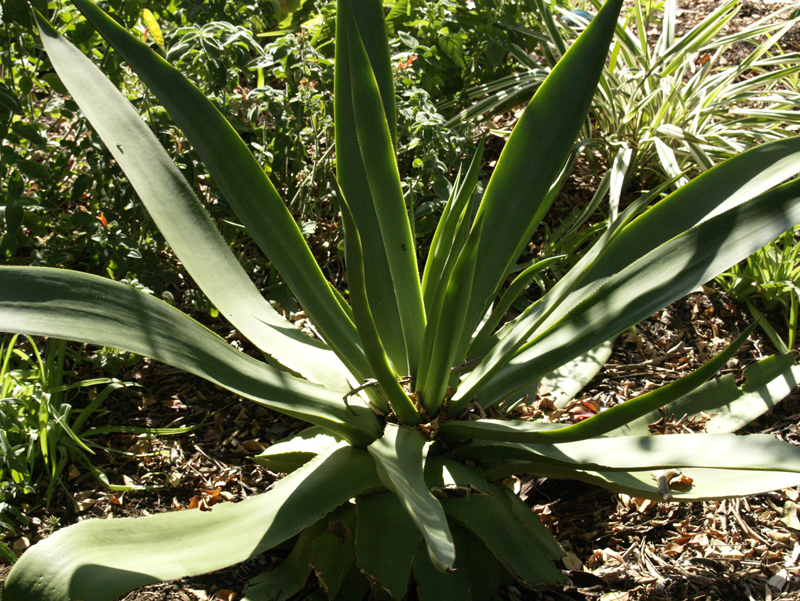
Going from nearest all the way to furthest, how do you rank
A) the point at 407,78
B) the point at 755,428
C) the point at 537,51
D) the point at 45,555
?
the point at 45,555 < the point at 755,428 < the point at 407,78 < the point at 537,51

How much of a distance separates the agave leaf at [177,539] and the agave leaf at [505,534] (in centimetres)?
20

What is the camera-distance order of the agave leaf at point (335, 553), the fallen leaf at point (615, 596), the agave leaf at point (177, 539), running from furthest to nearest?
the fallen leaf at point (615, 596), the agave leaf at point (335, 553), the agave leaf at point (177, 539)

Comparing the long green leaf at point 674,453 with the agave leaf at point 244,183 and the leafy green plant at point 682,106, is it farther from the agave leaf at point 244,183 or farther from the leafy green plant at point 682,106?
the leafy green plant at point 682,106

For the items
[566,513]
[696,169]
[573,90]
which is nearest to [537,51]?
[696,169]

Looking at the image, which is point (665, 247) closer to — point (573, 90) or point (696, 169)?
point (573, 90)

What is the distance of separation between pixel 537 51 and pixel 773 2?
4.99ft

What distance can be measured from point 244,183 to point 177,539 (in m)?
0.73

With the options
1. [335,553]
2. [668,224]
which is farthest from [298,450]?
[668,224]

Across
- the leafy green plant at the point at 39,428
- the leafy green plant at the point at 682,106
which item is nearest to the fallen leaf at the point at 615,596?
the leafy green plant at the point at 39,428

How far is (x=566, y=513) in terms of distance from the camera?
161cm

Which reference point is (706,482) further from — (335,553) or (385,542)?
(335,553)

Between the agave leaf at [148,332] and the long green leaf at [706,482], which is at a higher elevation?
the agave leaf at [148,332]

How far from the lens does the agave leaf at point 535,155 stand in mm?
1351

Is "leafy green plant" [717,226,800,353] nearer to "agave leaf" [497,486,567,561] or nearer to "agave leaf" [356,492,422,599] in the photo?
"agave leaf" [497,486,567,561]
